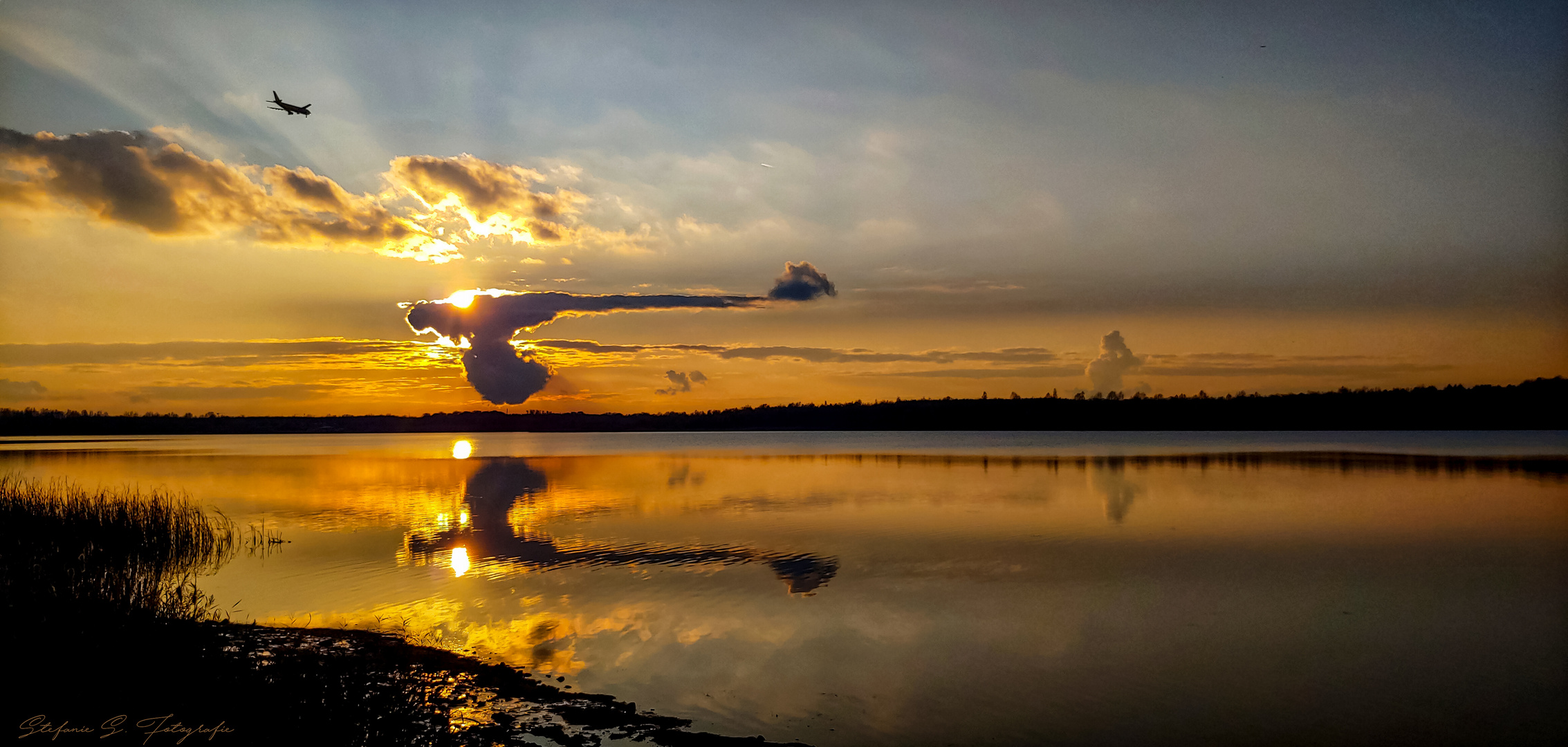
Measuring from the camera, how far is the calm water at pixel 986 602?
37.9 ft

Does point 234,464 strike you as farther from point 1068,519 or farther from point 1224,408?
point 1224,408

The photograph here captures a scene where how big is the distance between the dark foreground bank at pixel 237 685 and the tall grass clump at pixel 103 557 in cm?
8

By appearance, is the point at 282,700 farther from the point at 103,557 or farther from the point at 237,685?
the point at 103,557

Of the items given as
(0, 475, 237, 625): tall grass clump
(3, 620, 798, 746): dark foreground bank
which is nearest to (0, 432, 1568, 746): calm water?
(3, 620, 798, 746): dark foreground bank

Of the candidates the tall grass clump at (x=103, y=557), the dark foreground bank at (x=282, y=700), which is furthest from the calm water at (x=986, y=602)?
the tall grass clump at (x=103, y=557)

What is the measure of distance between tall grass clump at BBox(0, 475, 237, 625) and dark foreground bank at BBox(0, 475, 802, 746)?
0.08 m

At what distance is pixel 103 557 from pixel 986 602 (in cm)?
1995

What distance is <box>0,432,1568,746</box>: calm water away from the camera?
37.9 feet

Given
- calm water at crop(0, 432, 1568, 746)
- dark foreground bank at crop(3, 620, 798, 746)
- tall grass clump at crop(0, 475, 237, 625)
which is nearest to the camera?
dark foreground bank at crop(3, 620, 798, 746)

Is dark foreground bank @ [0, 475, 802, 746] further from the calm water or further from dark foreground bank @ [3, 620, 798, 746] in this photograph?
the calm water

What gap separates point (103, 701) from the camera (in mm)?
9438

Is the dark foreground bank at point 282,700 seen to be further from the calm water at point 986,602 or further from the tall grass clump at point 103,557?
the tall grass clump at point 103,557

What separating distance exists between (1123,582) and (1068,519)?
41.7 feet

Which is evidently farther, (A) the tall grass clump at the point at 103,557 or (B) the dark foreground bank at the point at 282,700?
(A) the tall grass clump at the point at 103,557
